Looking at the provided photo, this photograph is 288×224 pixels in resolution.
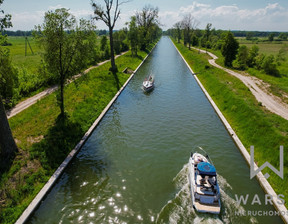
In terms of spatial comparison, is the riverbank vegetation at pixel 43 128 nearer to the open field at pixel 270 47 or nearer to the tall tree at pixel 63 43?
the tall tree at pixel 63 43

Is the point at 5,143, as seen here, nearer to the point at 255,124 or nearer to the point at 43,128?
the point at 43,128

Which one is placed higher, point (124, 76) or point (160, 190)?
point (124, 76)

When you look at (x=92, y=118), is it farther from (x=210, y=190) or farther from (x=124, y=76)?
(x=124, y=76)

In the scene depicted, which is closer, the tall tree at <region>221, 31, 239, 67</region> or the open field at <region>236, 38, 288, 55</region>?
the tall tree at <region>221, 31, 239, 67</region>

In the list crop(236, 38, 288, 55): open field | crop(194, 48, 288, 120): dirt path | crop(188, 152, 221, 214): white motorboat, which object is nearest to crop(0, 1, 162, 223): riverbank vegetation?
crop(188, 152, 221, 214): white motorboat

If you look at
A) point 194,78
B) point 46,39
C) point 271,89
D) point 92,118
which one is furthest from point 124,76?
point 271,89

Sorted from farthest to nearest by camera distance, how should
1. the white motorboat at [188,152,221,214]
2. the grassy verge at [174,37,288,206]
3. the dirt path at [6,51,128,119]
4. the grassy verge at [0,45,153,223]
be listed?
the dirt path at [6,51,128,119] < the grassy verge at [174,37,288,206] < the grassy verge at [0,45,153,223] < the white motorboat at [188,152,221,214]

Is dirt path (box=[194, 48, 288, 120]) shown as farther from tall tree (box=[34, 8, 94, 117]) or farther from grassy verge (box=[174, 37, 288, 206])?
tall tree (box=[34, 8, 94, 117])
